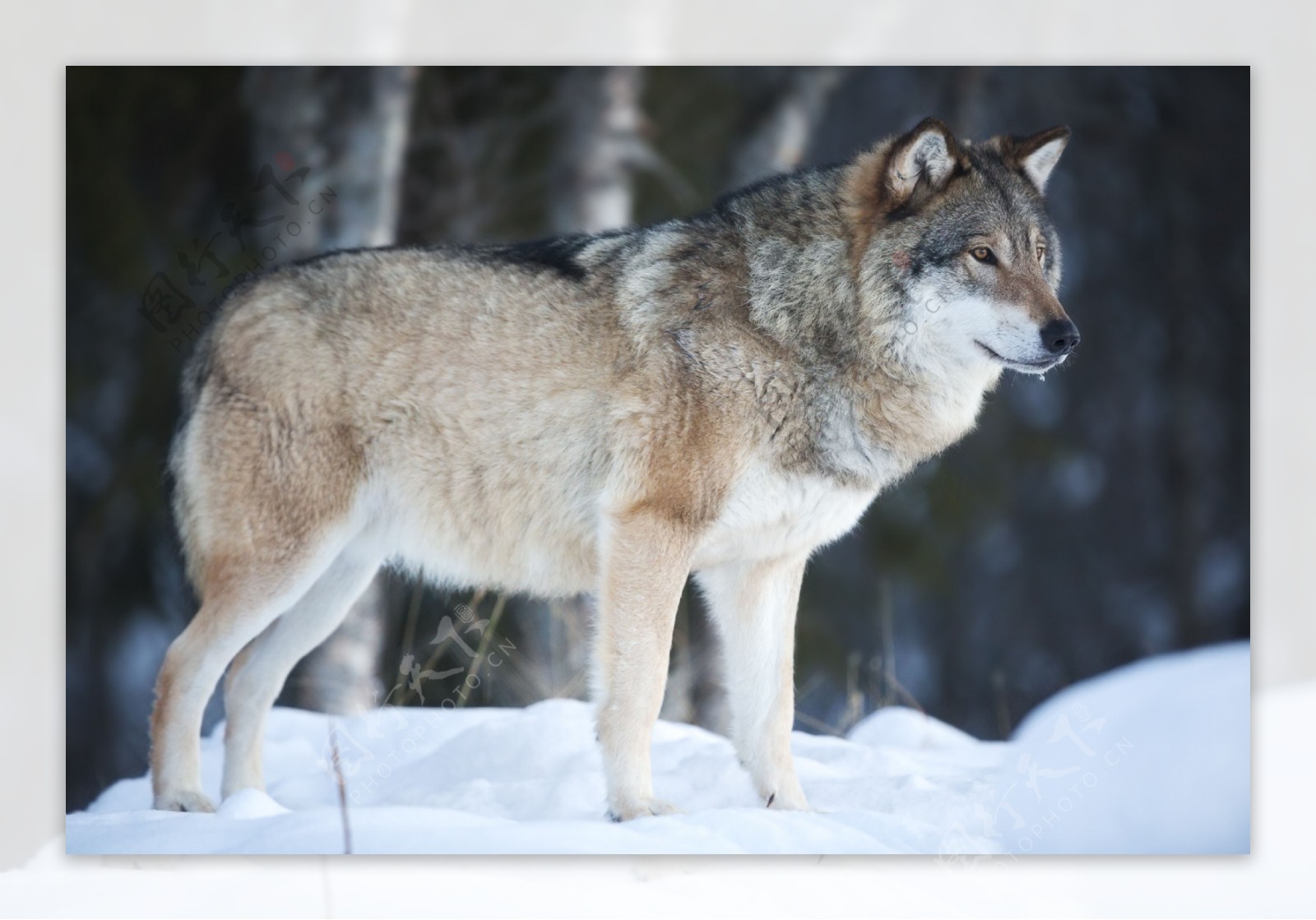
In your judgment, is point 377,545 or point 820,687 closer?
point 377,545

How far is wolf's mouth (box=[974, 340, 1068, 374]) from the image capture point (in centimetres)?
279

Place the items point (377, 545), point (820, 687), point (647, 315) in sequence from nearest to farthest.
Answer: point (647, 315) → point (377, 545) → point (820, 687)

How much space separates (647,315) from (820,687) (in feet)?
5.11

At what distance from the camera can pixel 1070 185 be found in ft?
11.8

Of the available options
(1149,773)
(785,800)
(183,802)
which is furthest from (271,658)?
(1149,773)

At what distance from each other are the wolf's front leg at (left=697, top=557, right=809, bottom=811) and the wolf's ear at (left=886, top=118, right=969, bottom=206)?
3.21ft

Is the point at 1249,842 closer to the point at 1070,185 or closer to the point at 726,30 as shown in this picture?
the point at 1070,185

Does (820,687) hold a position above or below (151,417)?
below

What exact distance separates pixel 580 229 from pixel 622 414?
1.37 metres

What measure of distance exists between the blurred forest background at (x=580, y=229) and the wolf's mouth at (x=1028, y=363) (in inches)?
27.0

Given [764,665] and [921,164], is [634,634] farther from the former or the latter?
[921,164]

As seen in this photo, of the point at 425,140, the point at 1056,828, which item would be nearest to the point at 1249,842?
the point at 1056,828

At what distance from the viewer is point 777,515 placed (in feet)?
9.52

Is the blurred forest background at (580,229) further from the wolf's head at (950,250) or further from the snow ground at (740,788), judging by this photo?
the wolf's head at (950,250)
